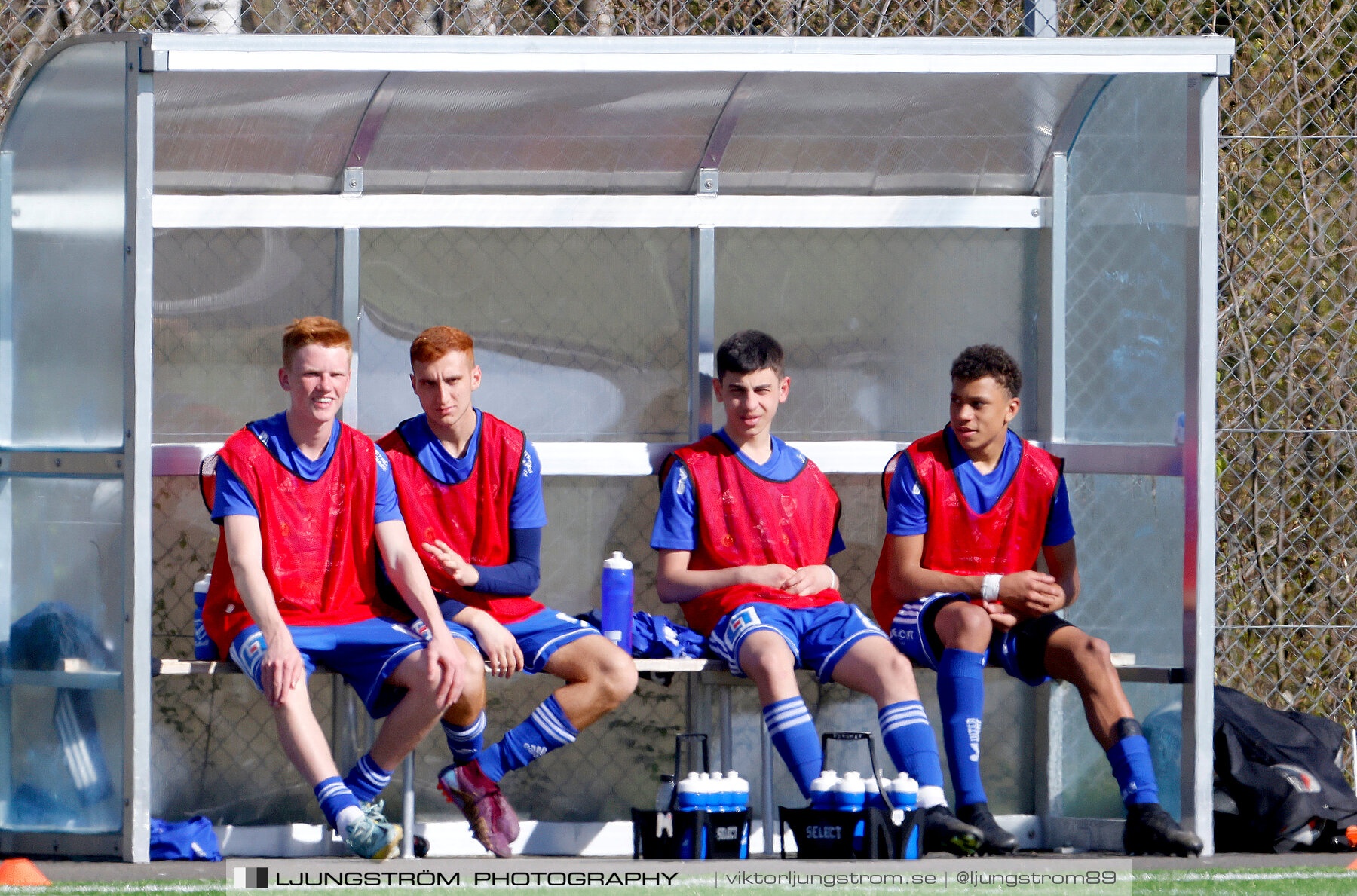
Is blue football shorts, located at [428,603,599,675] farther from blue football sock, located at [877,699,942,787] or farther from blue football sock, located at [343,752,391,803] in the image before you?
blue football sock, located at [877,699,942,787]

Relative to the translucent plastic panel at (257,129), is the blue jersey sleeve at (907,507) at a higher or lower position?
lower

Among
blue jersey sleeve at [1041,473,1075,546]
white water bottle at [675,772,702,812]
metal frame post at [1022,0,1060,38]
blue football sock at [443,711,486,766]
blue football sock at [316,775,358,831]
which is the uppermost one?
metal frame post at [1022,0,1060,38]

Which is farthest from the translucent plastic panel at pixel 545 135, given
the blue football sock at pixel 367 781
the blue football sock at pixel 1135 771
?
the blue football sock at pixel 1135 771

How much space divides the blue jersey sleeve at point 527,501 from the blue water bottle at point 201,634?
0.82 metres

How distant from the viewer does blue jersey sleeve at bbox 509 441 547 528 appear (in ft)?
14.9

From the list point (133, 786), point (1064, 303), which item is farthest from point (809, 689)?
point (133, 786)

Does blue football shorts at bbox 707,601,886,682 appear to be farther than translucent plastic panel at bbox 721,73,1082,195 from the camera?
No

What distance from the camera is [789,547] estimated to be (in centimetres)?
468

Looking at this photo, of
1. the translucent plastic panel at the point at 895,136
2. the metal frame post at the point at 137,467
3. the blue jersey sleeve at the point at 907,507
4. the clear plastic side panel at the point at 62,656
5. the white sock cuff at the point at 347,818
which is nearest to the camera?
the white sock cuff at the point at 347,818

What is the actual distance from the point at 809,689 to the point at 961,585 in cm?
80

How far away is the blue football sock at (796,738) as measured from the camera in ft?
13.4

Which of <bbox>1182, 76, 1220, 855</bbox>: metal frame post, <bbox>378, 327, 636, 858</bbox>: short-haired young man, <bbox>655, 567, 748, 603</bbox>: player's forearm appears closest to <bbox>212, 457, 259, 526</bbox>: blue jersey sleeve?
<bbox>378, 327, 636, 858</bbox>: short-haired young man

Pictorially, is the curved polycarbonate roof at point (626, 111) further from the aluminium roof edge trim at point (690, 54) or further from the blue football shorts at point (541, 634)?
the blue football shorts at point (541, 634)

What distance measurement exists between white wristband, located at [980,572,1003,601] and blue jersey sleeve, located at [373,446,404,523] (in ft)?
5.09
